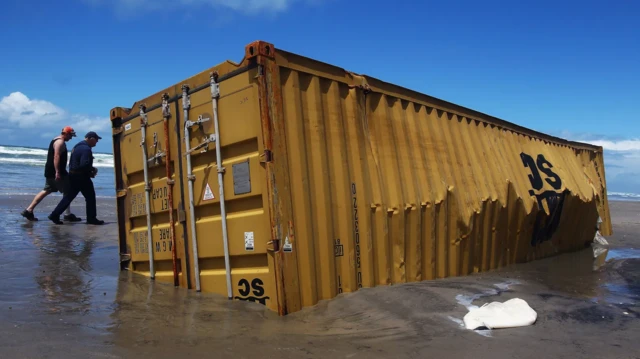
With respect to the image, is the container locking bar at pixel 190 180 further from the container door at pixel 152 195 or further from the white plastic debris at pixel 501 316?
the white plastic debris at pixel 501 316

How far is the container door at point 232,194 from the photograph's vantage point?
14.1 ft

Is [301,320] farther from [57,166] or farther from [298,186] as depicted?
[57,166]

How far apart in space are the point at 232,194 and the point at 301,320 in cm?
126

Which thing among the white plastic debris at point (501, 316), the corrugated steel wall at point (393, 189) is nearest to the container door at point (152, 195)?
the corrugated steel wall at point (393, 189)

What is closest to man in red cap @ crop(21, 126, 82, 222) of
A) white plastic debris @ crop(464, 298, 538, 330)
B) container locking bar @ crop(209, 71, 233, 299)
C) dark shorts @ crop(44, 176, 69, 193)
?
dark shorts @ crop(44, 176, 69, 193)

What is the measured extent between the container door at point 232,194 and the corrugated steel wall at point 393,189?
0.95 feet

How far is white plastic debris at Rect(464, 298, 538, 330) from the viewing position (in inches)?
150

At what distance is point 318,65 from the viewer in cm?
468

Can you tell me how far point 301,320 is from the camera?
4.08 metres

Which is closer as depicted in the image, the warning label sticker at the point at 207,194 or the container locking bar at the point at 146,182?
the warning label sticker at the point at 207,194

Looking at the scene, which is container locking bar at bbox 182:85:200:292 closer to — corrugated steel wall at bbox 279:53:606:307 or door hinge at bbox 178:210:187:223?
door hinge at bbox 178:210:187:223

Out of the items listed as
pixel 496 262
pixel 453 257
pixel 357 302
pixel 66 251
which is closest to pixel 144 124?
pixel 66 251

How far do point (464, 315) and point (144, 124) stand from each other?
3871mm

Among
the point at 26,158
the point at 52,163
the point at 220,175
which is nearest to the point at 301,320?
the point at 220,175
